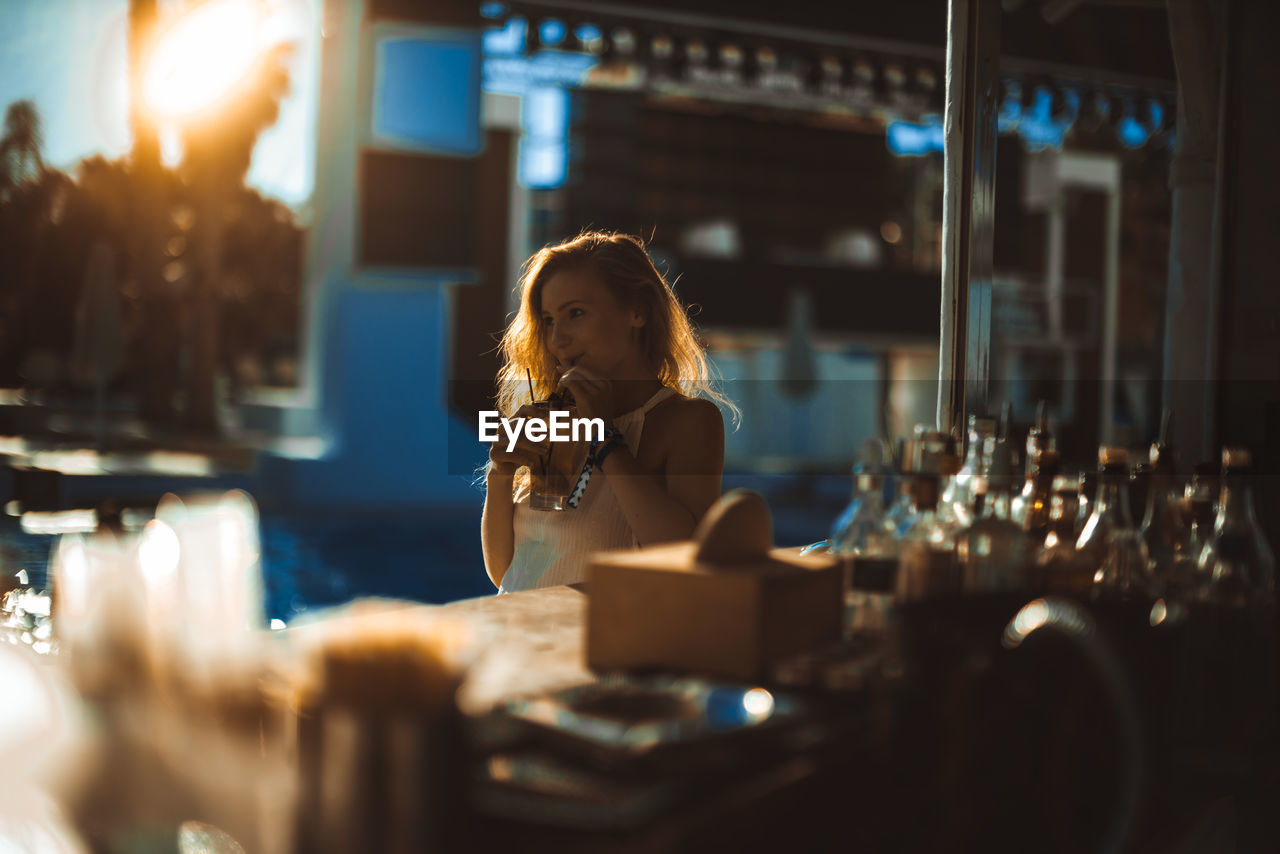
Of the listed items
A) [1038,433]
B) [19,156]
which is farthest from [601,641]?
[19,156]

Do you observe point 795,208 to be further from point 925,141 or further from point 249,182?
point 249,182

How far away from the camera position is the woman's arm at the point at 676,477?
1729 millimetres

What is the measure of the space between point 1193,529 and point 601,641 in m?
0.74

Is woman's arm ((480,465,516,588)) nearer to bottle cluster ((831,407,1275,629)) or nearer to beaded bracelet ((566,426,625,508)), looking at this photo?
beaded bracelet ((566,426,625,508))

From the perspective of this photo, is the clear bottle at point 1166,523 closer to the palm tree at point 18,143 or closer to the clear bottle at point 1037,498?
the clear bottle at point 1037,498

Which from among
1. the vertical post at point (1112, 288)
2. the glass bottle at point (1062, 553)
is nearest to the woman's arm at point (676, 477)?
the glass bottle at point (1062, 553)

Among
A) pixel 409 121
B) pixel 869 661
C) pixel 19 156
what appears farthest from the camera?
pixel 409 121

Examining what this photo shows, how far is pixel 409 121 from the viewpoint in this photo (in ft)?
28.1

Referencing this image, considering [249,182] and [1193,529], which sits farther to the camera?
[249,182]

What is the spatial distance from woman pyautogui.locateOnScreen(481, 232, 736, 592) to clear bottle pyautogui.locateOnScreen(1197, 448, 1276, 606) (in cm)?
83

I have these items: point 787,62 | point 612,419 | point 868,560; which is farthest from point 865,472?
point 787,62

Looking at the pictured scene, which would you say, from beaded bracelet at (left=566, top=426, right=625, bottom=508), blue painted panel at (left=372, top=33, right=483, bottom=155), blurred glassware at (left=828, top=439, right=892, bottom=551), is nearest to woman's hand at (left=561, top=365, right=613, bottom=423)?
beaded bracelet at (left=566, top=426, right=625, bottom=508)

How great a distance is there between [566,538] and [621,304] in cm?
45

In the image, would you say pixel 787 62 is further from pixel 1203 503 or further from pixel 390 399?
pixel 390 399
